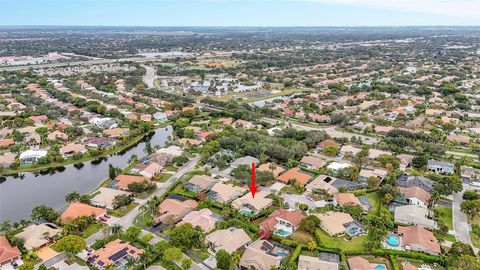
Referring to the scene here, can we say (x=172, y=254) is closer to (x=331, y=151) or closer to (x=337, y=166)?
(x=337, y=166)

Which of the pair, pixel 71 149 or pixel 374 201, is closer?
pixel 374 201

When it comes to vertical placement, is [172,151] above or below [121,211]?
above

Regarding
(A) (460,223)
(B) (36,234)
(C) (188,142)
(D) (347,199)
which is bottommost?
(A) (460,223)

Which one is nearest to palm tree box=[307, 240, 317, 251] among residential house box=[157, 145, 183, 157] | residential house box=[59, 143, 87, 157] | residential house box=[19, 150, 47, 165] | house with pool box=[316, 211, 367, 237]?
house with pool box=[316, 211, 367, 237]

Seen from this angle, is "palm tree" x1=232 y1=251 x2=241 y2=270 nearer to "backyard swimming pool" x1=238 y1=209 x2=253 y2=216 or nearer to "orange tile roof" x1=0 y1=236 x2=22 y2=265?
"backyard swimming pool" x1=238 y1=209 x2=253 y2=216

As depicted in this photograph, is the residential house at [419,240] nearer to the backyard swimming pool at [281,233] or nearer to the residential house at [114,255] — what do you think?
the backyard swimming pool at [281,233]

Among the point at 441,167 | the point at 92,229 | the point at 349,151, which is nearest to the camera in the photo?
the point at 92,229

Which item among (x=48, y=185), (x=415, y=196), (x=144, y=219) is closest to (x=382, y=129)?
(x=415, y=196)

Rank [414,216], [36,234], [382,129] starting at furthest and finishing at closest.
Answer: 1. [382,129]
2. [414,216]
3. [36,234]
